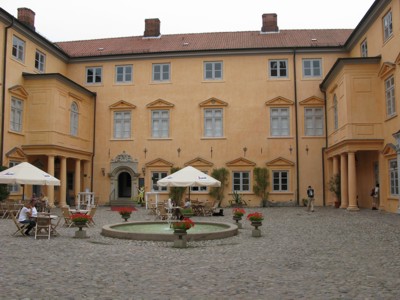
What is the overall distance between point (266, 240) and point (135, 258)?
4440mm

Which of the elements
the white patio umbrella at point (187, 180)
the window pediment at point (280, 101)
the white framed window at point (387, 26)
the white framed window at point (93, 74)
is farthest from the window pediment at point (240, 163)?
the white framed window at point (387, 26)

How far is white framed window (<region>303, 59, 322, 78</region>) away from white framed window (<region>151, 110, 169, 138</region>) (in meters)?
9.63

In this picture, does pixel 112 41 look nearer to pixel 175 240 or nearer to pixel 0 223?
pixel 0 223

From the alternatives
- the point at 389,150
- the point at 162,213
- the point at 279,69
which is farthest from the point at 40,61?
the point at 389,150

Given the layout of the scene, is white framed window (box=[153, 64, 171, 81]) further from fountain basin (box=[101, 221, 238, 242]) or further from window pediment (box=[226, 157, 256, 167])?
fountain basin (box=[101, 221, 238, 242])

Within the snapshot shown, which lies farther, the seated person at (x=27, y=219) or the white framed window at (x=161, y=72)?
the white framed window at (x=161, y=72)

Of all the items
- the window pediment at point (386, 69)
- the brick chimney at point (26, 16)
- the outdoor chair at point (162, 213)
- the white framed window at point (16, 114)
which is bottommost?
the outdoor chair at point (162, 213)

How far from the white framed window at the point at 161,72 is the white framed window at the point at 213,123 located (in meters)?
3.80

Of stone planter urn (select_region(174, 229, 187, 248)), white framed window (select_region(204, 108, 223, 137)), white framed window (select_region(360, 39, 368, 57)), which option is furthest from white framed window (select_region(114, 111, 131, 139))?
stone planter urn (select_region(174, 229, 187, 248))

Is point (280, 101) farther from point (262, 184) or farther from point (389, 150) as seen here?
point (389, 150)

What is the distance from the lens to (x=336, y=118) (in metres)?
26.7

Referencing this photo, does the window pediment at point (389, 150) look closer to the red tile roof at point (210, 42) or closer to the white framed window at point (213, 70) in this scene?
the red tile roof at point (210, 42)

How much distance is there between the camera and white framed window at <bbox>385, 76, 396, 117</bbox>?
2102 centimetres

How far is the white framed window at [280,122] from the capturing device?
30.0 m
